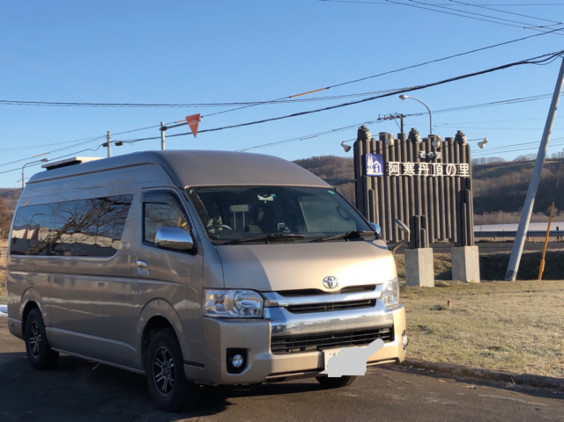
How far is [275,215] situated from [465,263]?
1570 centimetres

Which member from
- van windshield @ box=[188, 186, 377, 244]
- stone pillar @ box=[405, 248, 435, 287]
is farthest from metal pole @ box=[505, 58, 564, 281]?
van windshield @ box=[188, 186, 377, 244]

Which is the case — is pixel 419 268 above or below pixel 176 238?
below

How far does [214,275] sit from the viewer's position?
5.84 meters

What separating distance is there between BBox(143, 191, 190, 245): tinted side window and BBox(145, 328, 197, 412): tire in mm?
1007

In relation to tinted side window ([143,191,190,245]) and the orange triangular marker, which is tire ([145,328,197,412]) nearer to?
tinted side window ([143,191,190,245])

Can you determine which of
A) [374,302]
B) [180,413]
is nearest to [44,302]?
[180,413]

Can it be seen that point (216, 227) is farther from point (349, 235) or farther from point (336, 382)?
point (336, 382)

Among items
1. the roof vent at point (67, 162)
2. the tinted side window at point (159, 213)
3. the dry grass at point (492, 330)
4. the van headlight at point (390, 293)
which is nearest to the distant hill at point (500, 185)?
the dry grass at point (492, 330)

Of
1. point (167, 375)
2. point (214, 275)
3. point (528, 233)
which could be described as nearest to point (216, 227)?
point (214, 275)

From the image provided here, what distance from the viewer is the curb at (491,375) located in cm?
724

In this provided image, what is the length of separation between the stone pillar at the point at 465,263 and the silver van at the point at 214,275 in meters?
14.8

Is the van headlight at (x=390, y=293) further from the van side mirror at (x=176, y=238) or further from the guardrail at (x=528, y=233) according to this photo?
the guardrail at (x=528, y=233)

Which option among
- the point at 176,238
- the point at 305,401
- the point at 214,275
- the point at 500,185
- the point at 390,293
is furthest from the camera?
the point at 500,185

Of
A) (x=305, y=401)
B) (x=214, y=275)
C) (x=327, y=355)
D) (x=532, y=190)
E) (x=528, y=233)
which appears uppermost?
(x=532, y=190)
